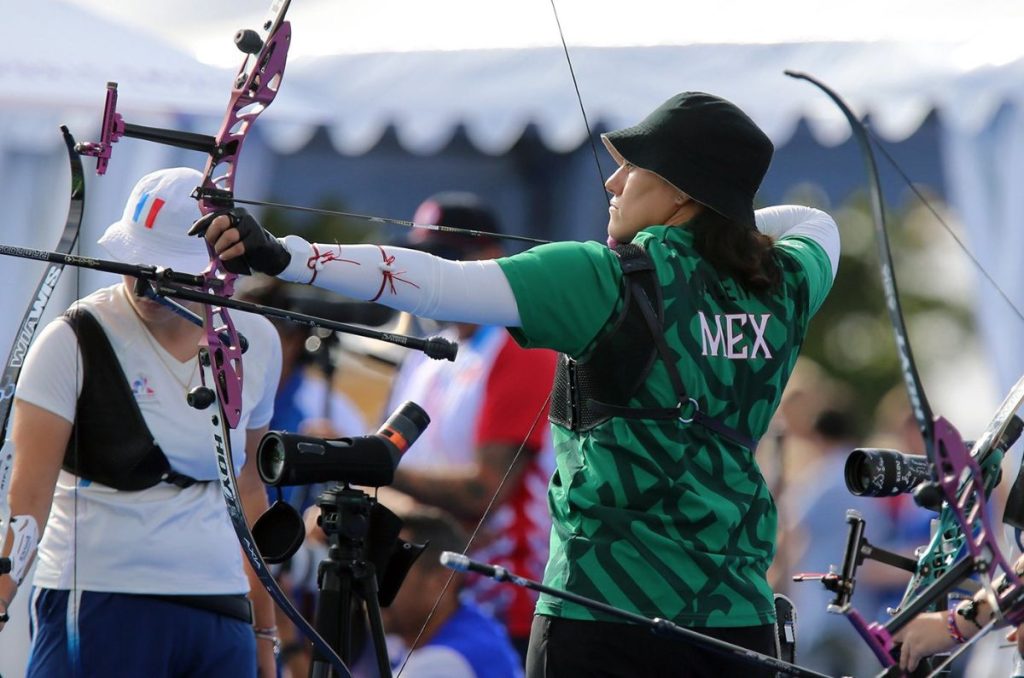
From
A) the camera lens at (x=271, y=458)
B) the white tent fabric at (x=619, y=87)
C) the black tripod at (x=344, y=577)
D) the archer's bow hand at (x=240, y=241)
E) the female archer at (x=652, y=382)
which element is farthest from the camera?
the white tent fabric at (x=619, y=87)

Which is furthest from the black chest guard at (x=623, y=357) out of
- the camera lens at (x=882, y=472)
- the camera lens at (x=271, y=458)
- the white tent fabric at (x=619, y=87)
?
the white tent fabric at (x=619, y=87)

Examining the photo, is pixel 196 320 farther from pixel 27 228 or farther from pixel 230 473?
pixel 27 228

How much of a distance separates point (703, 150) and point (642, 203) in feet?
0.35

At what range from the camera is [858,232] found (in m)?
4.23

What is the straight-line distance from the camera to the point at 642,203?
188 centimetres

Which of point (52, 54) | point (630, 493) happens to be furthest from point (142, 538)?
point (52, 54)

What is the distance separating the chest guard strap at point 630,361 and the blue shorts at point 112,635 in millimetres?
808

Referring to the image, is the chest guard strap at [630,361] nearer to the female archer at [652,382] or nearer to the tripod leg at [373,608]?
the female archer at [652,382]

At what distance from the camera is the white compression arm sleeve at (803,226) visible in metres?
2.12

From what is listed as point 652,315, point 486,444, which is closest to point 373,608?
point 652,315

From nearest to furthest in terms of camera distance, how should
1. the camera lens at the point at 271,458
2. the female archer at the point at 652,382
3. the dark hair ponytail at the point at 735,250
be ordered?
the female archer at the point at 652,382, the dark hair ponytail at the point at 735,250, the camera lens at the point at 271,458

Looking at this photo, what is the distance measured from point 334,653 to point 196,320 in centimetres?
59

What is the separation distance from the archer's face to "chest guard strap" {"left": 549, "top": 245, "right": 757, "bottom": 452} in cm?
14

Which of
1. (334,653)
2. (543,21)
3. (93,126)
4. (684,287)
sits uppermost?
(543,21)
